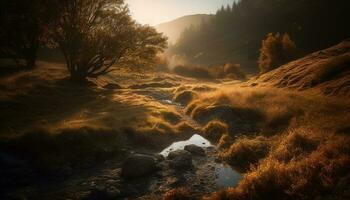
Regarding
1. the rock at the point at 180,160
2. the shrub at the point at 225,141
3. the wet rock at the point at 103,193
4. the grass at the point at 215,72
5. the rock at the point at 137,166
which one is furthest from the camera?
the grass at the point at 215,72

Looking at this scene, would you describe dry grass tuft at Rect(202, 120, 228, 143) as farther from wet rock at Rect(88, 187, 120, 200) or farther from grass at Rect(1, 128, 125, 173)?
wet rock at Rect(88, 187, 120, 200)

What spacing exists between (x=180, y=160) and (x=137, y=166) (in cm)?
275

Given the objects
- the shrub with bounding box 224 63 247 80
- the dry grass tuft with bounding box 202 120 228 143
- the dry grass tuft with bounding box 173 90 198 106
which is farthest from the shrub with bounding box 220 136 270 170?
the shrub with bounding box 224 63 247 80

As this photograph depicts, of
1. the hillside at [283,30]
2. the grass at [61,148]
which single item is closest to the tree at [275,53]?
the hillside at [283,30]

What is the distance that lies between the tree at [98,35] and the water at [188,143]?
19.0 metres

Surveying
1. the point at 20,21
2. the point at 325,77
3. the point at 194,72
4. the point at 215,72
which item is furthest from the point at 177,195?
the point at 194,72

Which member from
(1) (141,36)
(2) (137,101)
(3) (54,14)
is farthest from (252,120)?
(3) (54,14)

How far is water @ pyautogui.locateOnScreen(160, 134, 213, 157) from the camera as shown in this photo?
21984mm

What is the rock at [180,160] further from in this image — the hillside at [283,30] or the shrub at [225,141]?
the hillside at [283,30]

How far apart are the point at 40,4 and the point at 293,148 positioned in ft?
105

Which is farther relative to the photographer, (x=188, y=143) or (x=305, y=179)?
(x=188, y=143)

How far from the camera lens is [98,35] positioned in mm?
39688

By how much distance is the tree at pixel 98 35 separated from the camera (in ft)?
125

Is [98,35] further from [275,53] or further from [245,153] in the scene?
[275,53]
